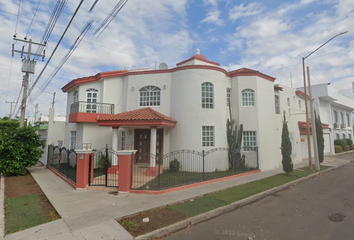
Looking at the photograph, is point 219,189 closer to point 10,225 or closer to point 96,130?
point 10,225

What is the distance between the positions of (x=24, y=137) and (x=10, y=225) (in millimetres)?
8206

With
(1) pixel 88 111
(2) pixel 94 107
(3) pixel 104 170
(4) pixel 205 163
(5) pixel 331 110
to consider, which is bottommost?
(3) pixel 104 170

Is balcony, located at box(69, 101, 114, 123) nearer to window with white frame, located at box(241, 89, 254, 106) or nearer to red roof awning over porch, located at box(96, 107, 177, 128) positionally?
red roof awning over porch, located at box(96, 107, 177, 128)

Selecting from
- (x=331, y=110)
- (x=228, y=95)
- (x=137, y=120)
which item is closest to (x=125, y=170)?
(x=137, y=120)

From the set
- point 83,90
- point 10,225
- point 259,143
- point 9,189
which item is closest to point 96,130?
point 83,90

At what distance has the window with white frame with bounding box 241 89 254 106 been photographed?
1405 centimetres

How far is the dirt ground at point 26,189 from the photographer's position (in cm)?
604

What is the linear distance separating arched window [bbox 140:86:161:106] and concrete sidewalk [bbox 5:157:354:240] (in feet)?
22.3

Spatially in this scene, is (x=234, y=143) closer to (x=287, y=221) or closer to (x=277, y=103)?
(x=277, y=103)

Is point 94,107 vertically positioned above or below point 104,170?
above

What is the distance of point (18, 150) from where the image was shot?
36.3ft

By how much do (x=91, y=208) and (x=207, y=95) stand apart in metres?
9.42

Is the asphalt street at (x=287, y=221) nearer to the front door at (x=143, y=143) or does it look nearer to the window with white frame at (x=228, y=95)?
the front door at (x=143, y=143)

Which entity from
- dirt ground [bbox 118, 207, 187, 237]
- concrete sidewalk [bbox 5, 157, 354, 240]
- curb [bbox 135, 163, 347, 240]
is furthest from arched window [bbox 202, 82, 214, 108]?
dirt ground [bbox 118, 207, 187, 237]
